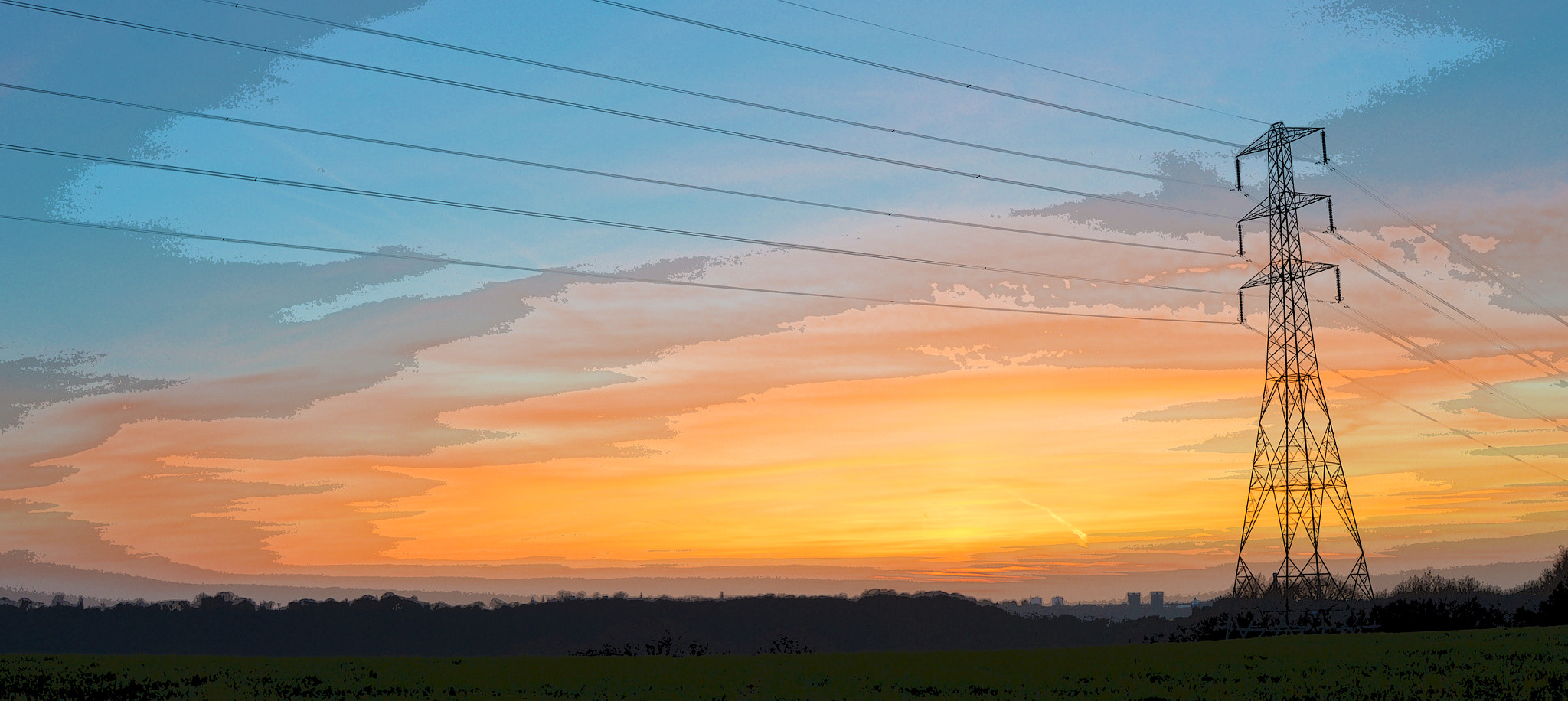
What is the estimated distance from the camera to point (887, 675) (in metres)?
37.0

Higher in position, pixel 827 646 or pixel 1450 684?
pixel 1450 684

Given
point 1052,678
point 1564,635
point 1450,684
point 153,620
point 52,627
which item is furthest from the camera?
point 153,620

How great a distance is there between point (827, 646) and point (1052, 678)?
157878 millimetres

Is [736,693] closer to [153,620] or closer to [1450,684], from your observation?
[1450,684]

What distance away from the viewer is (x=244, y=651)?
173750mm

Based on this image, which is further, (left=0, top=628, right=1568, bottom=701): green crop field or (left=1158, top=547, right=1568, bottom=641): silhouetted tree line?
(left=1158, top=547, right=1568, bottom=641): silhouetted tree line

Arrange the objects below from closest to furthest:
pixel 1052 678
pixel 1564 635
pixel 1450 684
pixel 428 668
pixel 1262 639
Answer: pixel 1450 684 → pixel 1052 678 → pixel 428 668 → pixel 1564 635 → pixel 1262 639

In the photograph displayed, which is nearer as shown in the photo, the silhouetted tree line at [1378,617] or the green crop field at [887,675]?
the green crop field at [887,675]

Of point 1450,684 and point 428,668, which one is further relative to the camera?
point 428,668

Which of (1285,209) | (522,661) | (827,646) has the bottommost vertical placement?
(827,646)

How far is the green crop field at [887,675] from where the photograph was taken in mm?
30625

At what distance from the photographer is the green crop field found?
3062 centimetres

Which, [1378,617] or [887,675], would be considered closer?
[887,675]

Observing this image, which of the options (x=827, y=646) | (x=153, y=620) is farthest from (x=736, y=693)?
(x=153, y=620)
